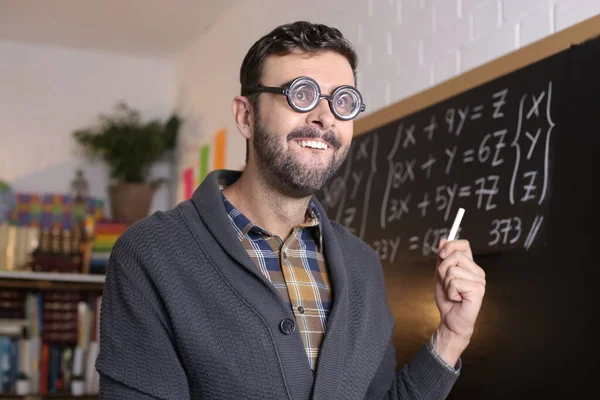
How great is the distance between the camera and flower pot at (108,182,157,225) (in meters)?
4.37

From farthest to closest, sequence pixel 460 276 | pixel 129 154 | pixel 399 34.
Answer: pixel 129 154
pixel 399 34
pixel 460 276

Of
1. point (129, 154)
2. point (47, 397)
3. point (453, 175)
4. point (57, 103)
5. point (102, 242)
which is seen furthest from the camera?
point (57, 103)

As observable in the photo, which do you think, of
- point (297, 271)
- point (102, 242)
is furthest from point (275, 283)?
point (102, 242)

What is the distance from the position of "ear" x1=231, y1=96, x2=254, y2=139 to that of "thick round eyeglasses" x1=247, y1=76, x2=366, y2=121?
0.08m

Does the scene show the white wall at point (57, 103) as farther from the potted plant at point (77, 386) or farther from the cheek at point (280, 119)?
the cheek at point (280, 119)

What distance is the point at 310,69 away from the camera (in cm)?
129

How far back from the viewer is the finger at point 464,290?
1275 mm

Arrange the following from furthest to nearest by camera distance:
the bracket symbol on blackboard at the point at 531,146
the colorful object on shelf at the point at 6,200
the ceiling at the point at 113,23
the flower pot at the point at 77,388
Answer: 1. the colorful object on shelf at the point at 6,200
2. the ceiling at the point at 113,23
3. the flower pot at the point at 77,388
4. the bracket symbol on blackboard at the point at 531,146

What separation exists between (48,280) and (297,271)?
2955 millimetres

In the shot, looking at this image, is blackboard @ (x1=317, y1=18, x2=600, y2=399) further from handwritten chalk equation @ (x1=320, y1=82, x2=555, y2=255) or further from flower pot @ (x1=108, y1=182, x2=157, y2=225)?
flower pot @ (x1=108, y1=182, x2=157, y2=225)

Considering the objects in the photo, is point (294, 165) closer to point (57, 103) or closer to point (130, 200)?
point (130, 200)

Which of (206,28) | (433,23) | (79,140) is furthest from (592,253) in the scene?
(79,140)

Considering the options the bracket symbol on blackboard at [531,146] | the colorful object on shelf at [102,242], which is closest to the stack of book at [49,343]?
the colorful object on shelf at [102,242]

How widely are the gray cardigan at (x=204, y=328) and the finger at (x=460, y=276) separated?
7.1 inches
